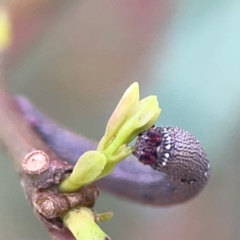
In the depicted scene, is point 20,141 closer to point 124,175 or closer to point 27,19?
point 124,175

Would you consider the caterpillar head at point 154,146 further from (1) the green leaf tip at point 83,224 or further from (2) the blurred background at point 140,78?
(2) the blurred background at point 140,78

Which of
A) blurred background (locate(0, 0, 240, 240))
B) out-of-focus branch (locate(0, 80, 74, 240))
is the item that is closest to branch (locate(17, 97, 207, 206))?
out-of-focus branch (locate(0, 80, 74, 240))

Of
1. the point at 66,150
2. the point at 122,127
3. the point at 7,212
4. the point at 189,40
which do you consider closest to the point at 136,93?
the point at 122,127

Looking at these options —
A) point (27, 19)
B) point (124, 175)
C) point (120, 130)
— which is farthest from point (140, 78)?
point (120, 130)

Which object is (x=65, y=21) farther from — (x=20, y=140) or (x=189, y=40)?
(x=20, y=140)

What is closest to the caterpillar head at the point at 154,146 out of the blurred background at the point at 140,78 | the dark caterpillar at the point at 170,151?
the dark caterpillar at the point at 170,151
